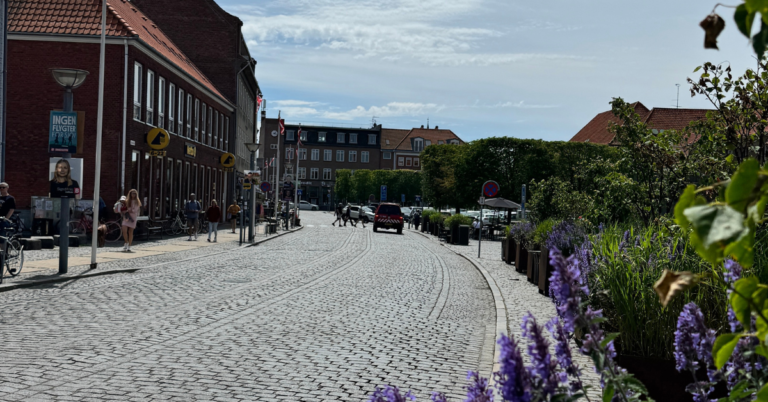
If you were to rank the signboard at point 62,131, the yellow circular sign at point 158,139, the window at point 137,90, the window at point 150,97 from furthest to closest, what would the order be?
1. the window at point 150,97
2. the yellow circular sign at point 158,139
3. the window at point 137,90
4. the signboard at point 62,131

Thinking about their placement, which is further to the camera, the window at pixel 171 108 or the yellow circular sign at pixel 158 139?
the window at pixel 171 108

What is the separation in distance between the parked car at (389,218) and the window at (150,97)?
1849 cm

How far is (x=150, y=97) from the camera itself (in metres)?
33.1

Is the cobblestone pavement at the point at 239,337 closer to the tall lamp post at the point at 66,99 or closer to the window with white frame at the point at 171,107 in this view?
the tall lamp post at the point at 66,99

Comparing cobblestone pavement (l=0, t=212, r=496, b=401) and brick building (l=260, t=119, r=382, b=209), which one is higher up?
brick building (l=260, t=119, r=382, b=209)

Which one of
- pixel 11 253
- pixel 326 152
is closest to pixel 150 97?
pixel 11 253

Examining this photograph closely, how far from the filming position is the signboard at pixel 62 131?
50.6ft

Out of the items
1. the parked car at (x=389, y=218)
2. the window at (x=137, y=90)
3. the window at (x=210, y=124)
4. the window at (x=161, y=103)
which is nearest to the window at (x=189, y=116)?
the window at (x=161, y=103)

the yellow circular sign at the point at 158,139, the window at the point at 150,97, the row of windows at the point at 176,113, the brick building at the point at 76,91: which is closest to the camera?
the brick building at the point at 76,91

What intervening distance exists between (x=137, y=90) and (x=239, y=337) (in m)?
24.8

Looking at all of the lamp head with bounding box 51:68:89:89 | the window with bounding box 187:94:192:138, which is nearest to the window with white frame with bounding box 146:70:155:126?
the window with bounding box 187:94:192:138

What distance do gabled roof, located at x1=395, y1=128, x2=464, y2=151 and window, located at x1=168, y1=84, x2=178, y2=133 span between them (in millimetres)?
94765

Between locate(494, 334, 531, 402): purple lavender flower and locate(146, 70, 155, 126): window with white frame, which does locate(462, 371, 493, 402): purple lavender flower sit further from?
locate(146, 70, 155, 126): window with white frame

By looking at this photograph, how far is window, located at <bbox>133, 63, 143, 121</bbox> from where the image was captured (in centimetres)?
3075
